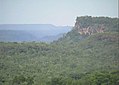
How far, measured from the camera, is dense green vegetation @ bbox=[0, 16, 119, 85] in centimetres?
2339

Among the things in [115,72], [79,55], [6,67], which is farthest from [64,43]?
A: [115,72]

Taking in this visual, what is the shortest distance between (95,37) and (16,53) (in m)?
11.2

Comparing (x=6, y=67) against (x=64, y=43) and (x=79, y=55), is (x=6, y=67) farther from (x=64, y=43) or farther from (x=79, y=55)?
(x=64, y=43)

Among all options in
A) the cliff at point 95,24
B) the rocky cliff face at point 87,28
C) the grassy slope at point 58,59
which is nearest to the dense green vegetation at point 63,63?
the grassy slope at point 58,59

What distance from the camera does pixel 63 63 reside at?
109 ft

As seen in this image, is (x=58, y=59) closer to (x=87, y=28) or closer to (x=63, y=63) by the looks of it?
(x=63, y=63)

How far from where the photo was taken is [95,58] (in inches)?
1384

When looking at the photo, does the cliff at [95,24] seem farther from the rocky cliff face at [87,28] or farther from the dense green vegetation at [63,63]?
the dense green vegetation at [63,63]

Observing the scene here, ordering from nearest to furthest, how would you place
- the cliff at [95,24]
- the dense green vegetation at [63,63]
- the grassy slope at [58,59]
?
the dense green vegetation at [63,63]
the grassy slope at [58,59]
the cliff at [95,24]

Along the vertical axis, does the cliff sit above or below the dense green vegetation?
above

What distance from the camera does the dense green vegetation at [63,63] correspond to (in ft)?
76.7

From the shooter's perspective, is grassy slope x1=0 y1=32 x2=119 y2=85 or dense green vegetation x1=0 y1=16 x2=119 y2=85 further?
grassy slope x1=0 y1=32 x2=119 y2=85

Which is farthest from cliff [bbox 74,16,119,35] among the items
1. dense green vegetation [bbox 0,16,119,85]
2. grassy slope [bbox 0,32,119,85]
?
grassy slope [bbox 0,32,119,85]

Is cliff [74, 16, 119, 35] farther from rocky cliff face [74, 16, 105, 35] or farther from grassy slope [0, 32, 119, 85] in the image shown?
grassy slope [0, 32, 119, 85]
